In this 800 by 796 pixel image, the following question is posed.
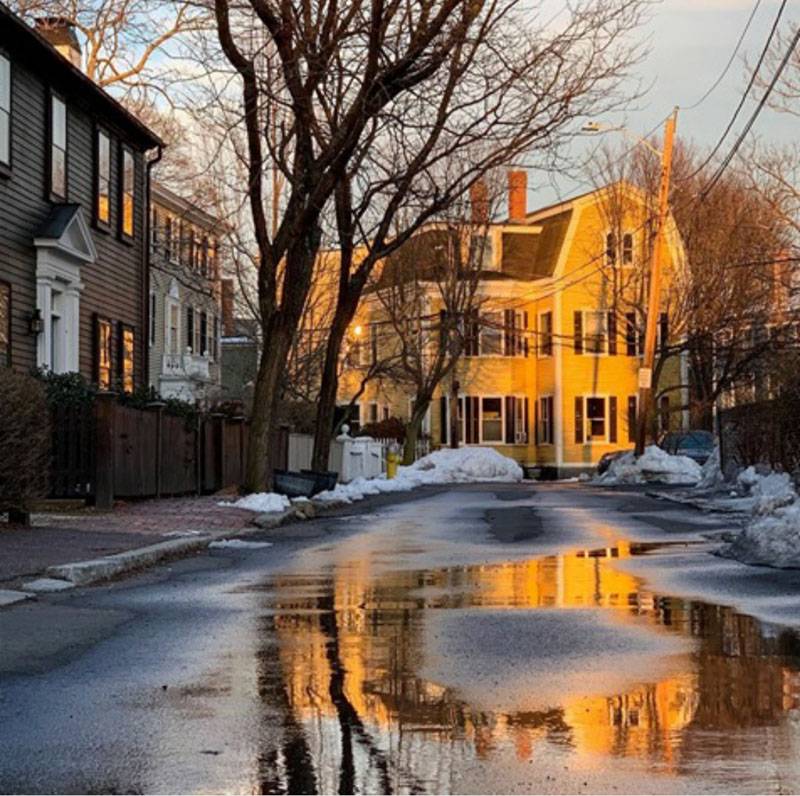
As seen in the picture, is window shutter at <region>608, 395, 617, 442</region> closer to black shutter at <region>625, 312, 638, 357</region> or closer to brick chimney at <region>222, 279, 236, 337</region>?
black shutter at <region>625, 312, 638, 357</region>

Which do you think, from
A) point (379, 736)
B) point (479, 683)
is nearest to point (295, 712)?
point (379, 736)

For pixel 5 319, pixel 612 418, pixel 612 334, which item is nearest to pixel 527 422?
pixel 612 418

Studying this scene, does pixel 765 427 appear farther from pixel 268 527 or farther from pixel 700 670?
pixel 700 670

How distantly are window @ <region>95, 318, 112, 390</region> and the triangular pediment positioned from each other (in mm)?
2137

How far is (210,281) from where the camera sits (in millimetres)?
48438

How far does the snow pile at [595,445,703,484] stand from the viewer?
3875 cm

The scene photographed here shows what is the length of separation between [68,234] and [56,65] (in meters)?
3.35

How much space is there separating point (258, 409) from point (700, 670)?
17.9m

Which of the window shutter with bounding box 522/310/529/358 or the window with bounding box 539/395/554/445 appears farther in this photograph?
the window shutter with bounding box 522/310/529/358

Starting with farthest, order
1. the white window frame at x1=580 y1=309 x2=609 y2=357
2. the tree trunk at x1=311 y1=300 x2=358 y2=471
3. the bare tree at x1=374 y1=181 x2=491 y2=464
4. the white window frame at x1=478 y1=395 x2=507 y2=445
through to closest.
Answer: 1. the white window frame at x1=478 y1=395 x2=507 y2=445
2. the white window frame at x1=580 y1=309 x2=609 y2=357
3. the bare tree at x1=374 y1=181 x2=491 y2=464
4. the tree trunk at x1=311 y1=300 x2=358 y2=471

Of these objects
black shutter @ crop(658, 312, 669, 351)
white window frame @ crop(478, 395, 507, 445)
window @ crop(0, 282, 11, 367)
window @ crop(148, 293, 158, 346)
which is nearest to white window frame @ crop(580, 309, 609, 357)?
black shutter @ crop(658, 312, 669, 351)

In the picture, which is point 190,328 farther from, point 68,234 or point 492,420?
point 68,234

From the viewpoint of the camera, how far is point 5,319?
25.1 metres

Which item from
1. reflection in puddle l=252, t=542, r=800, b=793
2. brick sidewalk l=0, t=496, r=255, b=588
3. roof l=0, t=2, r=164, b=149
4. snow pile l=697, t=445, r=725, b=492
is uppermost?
roof l=0, t=2, r=164, b=149
